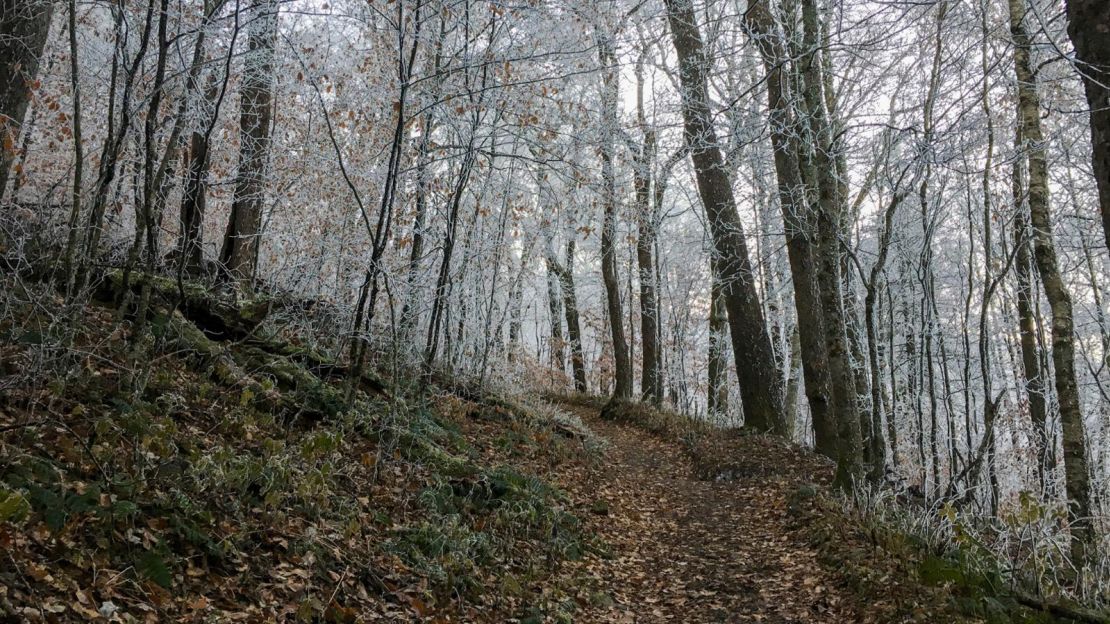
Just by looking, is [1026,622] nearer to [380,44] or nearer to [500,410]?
[500,410]

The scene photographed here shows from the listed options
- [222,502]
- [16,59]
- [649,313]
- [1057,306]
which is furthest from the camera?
[649,313]

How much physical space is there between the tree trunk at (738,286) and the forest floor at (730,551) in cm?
76

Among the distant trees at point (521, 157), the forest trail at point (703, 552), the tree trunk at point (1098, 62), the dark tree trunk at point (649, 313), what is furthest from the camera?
the dark tree trunk at point (649, 313)

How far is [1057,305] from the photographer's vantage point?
22.9ft

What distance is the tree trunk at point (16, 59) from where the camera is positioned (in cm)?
526

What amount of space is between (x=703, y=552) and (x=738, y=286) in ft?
18.7

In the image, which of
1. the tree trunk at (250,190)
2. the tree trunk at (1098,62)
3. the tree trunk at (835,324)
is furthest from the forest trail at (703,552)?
the tree trunk at (250,190)

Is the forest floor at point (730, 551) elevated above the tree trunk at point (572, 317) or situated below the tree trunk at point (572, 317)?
below

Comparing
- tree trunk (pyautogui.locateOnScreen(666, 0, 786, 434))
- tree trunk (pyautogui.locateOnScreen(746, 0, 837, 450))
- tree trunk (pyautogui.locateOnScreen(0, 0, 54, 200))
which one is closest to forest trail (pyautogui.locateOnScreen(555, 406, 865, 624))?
tree trunk (pyautogui.locateOnScreen(746, 0, 837, 450))

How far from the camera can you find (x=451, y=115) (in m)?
7.24

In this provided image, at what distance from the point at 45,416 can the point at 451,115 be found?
4.58m

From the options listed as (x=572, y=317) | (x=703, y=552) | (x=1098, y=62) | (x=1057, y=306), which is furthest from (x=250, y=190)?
(x=572, y=317)

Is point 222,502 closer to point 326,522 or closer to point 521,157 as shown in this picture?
point 326,522

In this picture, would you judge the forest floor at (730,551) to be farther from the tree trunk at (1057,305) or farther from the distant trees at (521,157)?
the tree trunk at (1057,305)
